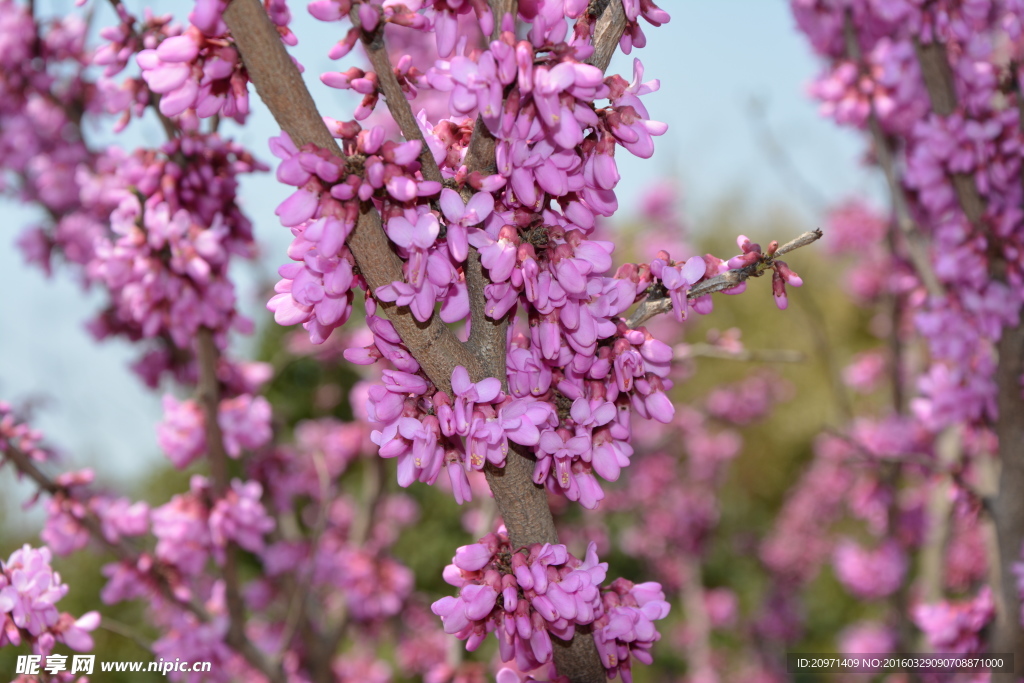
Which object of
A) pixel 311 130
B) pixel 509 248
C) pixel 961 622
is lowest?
pixel 961 622

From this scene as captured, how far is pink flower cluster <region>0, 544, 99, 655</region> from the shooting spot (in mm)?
1417

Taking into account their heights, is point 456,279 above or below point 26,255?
below

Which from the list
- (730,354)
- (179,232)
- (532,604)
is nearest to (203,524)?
(179,232)

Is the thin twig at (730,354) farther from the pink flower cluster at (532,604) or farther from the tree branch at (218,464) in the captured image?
the tree branch at (218,464)

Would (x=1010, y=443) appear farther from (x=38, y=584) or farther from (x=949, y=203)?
(x=38, y=584)

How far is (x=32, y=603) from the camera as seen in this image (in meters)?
1.44

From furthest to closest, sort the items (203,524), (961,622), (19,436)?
(961,622) → (203,524) → (19,436)

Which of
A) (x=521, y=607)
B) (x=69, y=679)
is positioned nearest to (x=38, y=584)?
(x=69, y=679)

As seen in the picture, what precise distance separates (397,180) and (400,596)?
3.17 metres

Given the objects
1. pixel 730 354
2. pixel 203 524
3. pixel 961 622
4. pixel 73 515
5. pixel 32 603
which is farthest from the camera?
pixel 961 622

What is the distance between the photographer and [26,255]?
3.50 metres

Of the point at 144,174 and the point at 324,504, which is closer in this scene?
the point at 144,174

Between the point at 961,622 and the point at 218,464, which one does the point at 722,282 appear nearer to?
the point at 218,464

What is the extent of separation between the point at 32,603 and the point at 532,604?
97 centimetres
